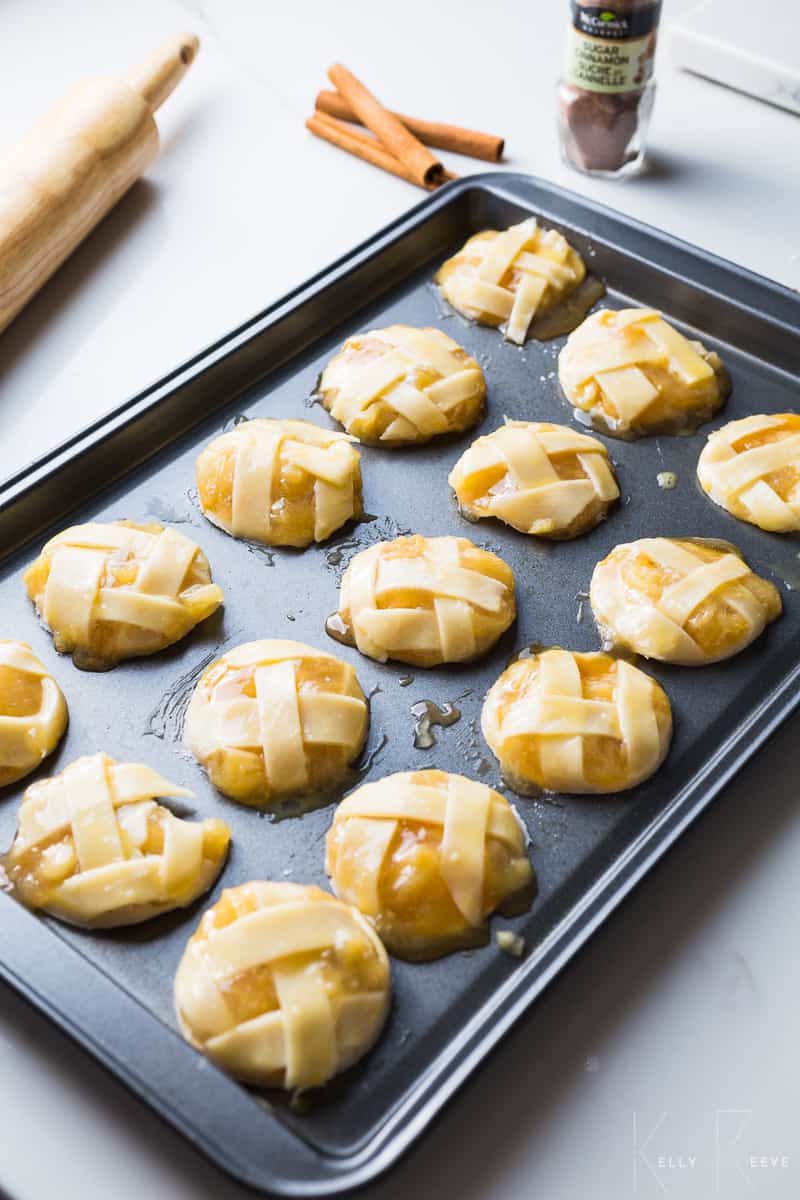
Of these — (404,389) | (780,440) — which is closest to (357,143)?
(404,389)

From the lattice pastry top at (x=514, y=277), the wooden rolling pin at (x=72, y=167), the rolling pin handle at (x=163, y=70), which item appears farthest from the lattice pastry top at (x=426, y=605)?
the rolling pin handle at (x=163, y=70)

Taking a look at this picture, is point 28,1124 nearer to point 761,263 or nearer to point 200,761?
point 200,761

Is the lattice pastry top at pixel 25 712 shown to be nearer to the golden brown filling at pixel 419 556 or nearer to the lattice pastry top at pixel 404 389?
the golden brown filling at pixel 419 556

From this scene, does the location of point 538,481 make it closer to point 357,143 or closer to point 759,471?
point 759,471

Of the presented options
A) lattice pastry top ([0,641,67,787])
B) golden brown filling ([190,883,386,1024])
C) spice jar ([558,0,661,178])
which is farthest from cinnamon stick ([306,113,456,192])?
golden brown filling ([190,883,386,1024])

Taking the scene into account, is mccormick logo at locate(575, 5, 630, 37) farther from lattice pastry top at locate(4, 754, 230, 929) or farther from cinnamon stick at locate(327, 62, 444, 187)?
lattice pastry top at locate(4, 754, 230, 929)

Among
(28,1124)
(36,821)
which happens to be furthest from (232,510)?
(28,1124)

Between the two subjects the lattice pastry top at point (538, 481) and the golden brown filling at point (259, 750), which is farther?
the lattice pastry top at point (538, 481)
